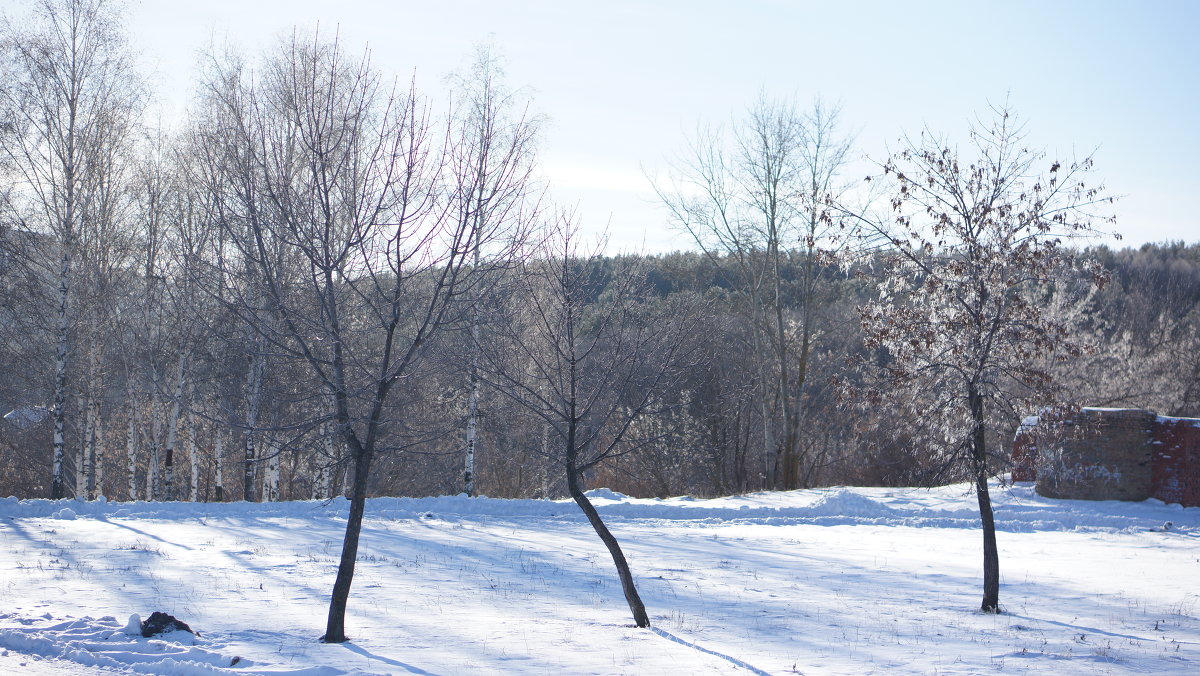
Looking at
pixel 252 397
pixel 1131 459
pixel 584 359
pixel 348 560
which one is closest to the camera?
pixel 348 560

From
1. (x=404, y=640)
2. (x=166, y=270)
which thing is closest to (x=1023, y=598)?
(x=404, y=640)

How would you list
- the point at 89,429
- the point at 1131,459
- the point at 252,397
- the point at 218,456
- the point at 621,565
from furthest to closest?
1. the point at 218,456
2. the point at 89,429
3. the point at 252,397
4. the point at 1131,459
5. the point at 621,565

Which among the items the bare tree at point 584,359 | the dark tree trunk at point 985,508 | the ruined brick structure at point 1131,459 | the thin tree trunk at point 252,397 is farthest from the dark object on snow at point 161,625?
the ruined brick structure at point 1131,459

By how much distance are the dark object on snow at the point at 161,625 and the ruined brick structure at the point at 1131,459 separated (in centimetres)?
1656

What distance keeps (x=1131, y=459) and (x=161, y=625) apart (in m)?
19.1

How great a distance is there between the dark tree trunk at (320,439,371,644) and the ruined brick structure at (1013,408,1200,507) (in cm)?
1529

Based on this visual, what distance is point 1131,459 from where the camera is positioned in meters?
18.7

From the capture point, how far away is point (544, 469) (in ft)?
107

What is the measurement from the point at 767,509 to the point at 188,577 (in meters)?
12.9

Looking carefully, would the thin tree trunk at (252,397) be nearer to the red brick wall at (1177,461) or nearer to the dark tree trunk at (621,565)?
the dark tree trunk at (621,565)

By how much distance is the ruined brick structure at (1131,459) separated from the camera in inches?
725

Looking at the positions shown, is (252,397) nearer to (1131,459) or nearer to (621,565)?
(621,565)

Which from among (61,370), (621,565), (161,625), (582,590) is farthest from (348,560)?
(61,370)

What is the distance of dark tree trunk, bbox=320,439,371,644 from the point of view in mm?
7406
